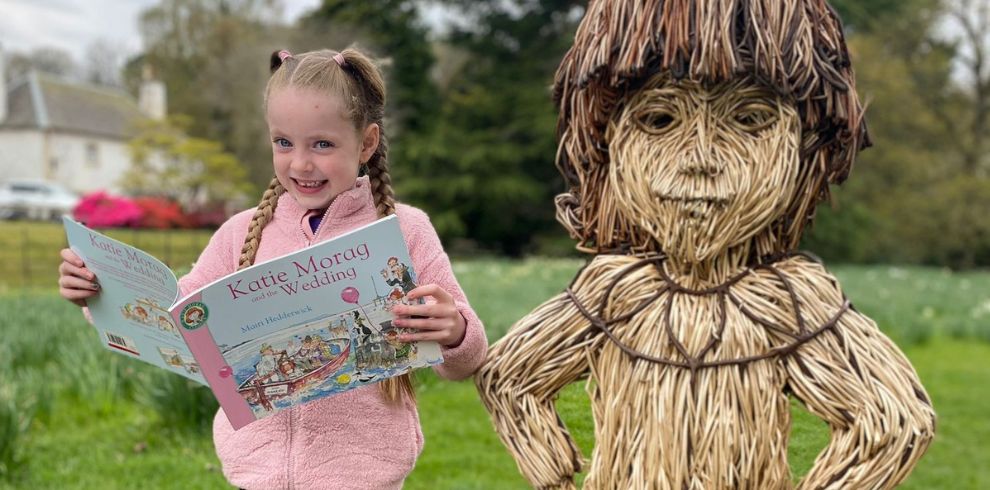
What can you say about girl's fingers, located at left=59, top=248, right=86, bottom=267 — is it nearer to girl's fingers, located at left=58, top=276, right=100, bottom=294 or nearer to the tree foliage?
girl's fingers, located at left=58, top=276, right=100, bottom=294

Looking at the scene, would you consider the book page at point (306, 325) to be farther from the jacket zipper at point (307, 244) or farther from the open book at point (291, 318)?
the jacket zipper at point (307, 244)

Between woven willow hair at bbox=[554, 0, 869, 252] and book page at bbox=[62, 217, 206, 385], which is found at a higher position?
woven willow hair at bbox=[554, 0, 869, 252]

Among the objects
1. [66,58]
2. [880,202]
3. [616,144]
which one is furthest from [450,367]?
[66,58]

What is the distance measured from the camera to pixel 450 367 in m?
1.70

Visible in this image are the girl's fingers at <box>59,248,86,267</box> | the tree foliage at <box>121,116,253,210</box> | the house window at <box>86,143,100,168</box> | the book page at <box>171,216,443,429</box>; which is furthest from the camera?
the house window at <box>86,143,100,168</box>

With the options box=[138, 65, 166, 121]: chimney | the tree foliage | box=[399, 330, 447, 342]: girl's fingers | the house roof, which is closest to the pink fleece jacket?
box=[399, 330, 447, 342]: girl's fingers

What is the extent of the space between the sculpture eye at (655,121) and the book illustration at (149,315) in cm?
104

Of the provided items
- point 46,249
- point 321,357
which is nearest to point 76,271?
point 321,357

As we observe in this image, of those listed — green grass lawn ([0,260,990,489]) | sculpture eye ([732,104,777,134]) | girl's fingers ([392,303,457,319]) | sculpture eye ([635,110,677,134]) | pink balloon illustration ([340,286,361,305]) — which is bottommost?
green grass lawn ([0,260,990,489])

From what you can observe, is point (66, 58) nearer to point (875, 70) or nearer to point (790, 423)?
point (875, 70)

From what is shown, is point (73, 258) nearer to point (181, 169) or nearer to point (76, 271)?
point (76, 271)

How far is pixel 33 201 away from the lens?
2298 centimetres

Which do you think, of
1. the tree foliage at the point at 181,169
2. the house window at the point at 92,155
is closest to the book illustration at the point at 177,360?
the tree foliage at the point at 181,169

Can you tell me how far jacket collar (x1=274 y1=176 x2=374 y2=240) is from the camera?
5.59ft
